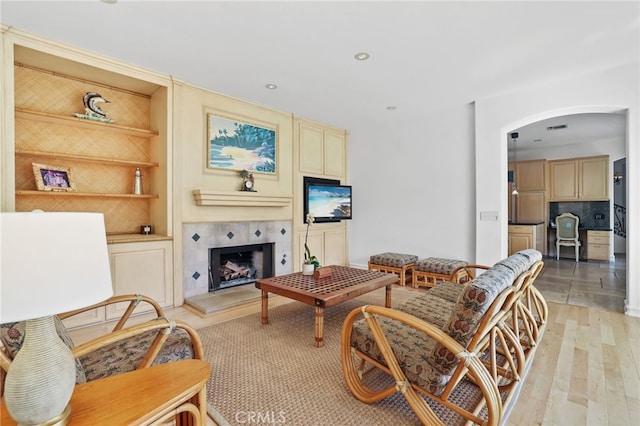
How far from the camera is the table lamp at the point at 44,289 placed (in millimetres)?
770

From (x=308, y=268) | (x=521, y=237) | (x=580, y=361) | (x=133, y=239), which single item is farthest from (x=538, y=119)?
(x=133, y=239)

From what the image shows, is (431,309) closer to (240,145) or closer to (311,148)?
(240,145)

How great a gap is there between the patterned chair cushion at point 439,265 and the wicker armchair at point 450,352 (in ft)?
6.24

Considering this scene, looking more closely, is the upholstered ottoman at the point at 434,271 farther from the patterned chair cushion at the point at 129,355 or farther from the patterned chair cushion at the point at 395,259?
the patterned chair cushion at the point at 129,355

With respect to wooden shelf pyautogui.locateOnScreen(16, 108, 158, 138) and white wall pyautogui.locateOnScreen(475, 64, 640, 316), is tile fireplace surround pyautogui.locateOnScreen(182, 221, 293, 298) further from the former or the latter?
white wall pyautogui.locateOnScreen(475, 64, 640, 316)

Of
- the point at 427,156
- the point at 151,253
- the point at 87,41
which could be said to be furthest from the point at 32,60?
the point at 427,156

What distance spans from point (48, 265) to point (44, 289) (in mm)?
63

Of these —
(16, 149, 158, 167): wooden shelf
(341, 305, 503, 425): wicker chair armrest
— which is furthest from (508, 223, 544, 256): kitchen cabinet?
(16, 149, 158, 167): wooden shelf

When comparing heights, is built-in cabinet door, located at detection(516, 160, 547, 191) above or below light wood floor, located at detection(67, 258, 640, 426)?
above

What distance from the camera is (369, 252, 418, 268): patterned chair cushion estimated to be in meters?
4.64

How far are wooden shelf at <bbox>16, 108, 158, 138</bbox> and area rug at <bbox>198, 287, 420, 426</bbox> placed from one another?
92.8 inches

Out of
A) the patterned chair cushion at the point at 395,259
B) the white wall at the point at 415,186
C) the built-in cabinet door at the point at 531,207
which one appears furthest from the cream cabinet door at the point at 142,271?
the built-in cabinet door at the point at 531,207

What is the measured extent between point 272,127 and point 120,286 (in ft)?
9.44

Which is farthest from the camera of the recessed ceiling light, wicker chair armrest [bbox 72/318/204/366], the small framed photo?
the recessed ceiling light
